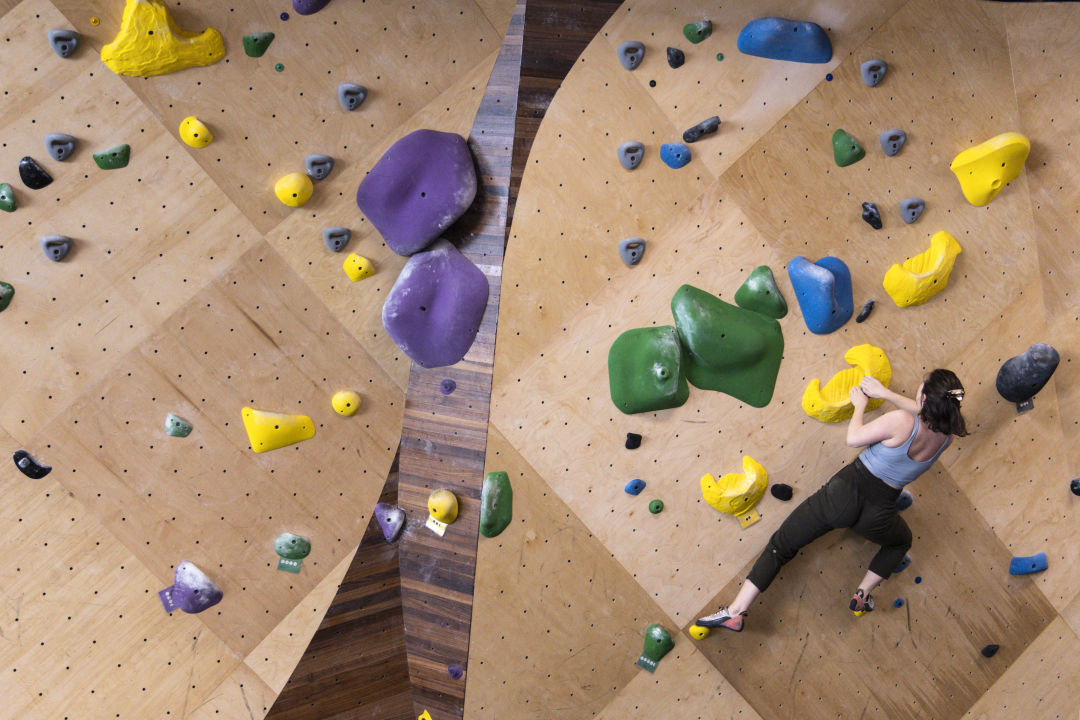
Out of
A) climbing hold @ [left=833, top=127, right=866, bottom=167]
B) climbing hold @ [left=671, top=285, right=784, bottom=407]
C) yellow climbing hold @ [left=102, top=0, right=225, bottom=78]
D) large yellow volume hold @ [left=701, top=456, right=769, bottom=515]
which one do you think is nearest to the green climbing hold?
climbing hold @ [left=671, top=285, right=784, bottom=407]

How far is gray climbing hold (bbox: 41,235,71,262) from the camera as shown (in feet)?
8.50

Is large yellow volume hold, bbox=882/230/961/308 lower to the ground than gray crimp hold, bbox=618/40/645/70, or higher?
lower

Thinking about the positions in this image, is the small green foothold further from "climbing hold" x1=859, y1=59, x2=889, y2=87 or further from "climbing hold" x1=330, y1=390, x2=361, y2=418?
"climbing hold" x1=859, y1=59, x2=889, y2=87

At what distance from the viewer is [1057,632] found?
330cm

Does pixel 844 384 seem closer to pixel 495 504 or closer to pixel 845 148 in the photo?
pixel 845 148

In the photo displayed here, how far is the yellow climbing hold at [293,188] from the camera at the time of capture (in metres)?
2.68

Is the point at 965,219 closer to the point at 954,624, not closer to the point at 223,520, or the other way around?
the point at 954,624

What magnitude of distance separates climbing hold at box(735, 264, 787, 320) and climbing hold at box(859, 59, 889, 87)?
0.78m

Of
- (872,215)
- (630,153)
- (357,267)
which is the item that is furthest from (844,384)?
(357,267)

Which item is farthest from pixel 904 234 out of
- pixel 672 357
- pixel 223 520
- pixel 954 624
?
pixel 223 520

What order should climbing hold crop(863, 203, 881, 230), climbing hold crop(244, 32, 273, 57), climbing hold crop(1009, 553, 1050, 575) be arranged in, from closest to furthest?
1. climbing hold crop(244, 32, 273, 57)
2. climbing hold crop(863, 203, 881, 230)
3. climbing hold crop(1009, 553, 1050, 575)

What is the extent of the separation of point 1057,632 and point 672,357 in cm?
207

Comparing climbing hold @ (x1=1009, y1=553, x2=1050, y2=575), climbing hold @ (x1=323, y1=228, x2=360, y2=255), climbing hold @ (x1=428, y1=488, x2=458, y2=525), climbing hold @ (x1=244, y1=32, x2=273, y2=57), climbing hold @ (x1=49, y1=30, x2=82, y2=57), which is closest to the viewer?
climbing hold @ (x1=49, y1=30, x2=82, y2=57)

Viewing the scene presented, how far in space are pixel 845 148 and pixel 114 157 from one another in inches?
100
